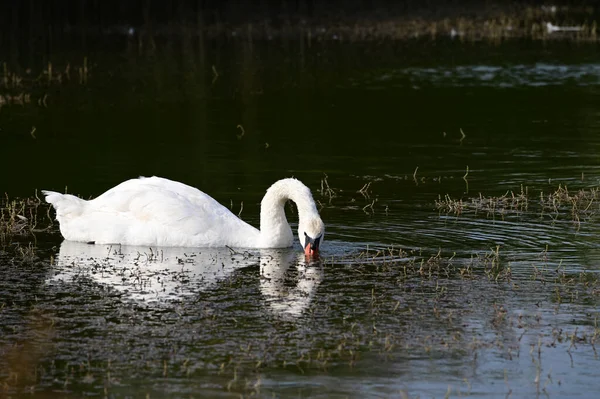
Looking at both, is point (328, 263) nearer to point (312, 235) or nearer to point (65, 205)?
point (312, 235)

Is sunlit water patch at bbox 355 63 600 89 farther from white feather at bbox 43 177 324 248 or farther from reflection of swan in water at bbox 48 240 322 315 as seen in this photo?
reflection of swan in water at bbox 48 240 322 315

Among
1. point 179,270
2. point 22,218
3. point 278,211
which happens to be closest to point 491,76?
point 278,211

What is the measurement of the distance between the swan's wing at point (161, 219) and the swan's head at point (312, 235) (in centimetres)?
83

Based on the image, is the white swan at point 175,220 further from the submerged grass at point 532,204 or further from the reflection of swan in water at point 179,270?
the submerged grass at point 532,204

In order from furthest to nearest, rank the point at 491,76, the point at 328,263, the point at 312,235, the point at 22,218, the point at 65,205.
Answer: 1. the point at 491,76
2. the point at 22,218
3. the point at 65,205
4. the point at 312,235
5. the point at 328,263

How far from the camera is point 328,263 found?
12016 mm

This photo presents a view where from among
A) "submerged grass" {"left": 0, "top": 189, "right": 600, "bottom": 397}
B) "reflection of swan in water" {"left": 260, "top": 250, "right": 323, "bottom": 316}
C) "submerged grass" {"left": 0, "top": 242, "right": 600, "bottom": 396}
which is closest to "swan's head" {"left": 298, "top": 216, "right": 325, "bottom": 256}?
"reflection of swan in water" {"left": 260, "top": 250, "right": 323, "bottom": 316}

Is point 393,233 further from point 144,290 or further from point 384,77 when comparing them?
point 384,77

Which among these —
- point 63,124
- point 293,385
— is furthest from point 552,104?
point 293,385

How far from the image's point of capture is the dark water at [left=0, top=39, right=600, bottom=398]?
8648mm

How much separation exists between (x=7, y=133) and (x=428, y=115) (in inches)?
318

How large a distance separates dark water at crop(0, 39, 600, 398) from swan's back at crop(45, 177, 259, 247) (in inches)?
9.7

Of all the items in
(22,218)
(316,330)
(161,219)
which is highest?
(161,219)

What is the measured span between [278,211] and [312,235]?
861 mm
